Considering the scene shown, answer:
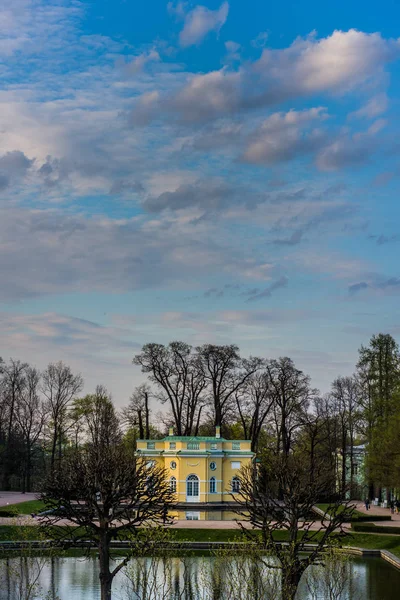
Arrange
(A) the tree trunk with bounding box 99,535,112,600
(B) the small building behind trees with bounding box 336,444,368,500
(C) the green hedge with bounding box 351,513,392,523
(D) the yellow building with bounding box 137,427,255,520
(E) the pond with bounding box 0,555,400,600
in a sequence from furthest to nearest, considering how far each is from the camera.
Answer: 1. (B) the small building behind trees with bounding box 336,444,368,500
2. (D) the yellow building with bounding box 137,427,255,520
3. (C) the green hedge with bounding box 351,513,392,523
4. (A) the tree trunk with bounding box 99,535,112,600
5. (E) the pond with bounding box 0,555,400,600

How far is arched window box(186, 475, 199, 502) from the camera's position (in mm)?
53750

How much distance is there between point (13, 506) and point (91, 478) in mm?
23746

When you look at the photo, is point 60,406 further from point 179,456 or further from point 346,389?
point 346,389

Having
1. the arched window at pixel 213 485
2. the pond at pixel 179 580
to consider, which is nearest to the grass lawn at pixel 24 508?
the arched window at pixel 213 485

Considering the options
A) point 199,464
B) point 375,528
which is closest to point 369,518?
point 375,528

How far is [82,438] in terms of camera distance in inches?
2817

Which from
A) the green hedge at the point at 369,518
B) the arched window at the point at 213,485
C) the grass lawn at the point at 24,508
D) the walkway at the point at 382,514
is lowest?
the walkway at the point at 382,514

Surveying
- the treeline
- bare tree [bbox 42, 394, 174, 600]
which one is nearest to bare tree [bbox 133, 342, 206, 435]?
the treeline

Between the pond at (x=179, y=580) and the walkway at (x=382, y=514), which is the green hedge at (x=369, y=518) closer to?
the walkway at (x=382, y=514)

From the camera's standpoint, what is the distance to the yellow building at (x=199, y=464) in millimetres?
53719

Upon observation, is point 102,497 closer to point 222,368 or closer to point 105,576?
point 105,576

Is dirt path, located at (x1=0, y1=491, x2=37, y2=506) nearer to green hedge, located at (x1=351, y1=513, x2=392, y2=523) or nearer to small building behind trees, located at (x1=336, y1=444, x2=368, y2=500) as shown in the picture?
green hedge, located at (x1=351, y1=513, x2=392, y2=523)

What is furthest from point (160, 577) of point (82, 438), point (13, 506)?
point (82, 438)

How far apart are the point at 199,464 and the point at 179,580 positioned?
87.3 ft
